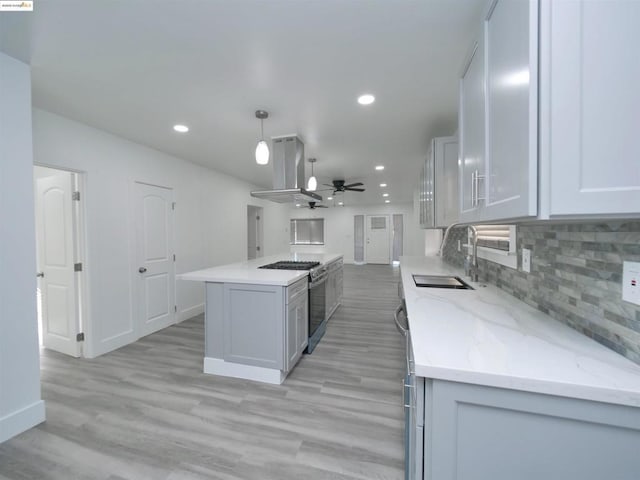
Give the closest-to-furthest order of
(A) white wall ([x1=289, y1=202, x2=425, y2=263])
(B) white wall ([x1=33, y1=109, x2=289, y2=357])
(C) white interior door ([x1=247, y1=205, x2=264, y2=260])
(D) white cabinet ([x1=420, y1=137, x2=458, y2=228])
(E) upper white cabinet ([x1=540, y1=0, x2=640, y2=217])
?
1. (E) upper white cabinet ([x1=540, y1=0, x2=640, y2=217])
2. (D) white cabinet ([x1=420, y1=137, x2=458, y2=228])
3. (B) white wall ([x1=33, y1=109, x2=289, y2=357])
4. (C) white interior door ([x1=247, y1=205, x2=264, y2=260])
5. (A) white wall ([x1=289, y1=202, x2=425, y2=263])

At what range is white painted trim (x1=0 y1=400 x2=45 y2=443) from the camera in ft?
5.49

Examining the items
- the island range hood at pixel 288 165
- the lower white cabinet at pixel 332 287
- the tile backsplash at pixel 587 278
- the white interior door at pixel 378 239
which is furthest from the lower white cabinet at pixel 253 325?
the white interior door at pixel 378 239

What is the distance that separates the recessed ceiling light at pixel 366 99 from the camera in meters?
2.13

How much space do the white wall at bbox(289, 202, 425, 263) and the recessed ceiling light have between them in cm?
775

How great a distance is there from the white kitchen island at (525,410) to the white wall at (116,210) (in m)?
3.40

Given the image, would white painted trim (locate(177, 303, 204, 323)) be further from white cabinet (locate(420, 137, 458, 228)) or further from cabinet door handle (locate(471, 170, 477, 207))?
cabinet door handle (locate(471, 170, 477, 207))

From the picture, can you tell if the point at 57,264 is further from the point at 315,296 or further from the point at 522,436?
the point at 522,436

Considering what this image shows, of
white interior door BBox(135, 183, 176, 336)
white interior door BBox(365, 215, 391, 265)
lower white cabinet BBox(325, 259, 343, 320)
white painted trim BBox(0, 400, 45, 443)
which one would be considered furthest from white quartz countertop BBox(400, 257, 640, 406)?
white interior door BBox(365, 215, 391, 265)

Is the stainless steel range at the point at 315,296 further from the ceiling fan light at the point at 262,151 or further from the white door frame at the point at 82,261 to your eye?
the white door frame at the point at 82,261

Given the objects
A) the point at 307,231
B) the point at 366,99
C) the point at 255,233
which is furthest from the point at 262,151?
the point at 307,231

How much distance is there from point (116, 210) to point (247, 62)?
2.49 meters

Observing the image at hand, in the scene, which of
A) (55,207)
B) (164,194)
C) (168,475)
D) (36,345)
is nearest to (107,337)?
(36,345)

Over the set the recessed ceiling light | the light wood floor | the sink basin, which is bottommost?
the light wood floor

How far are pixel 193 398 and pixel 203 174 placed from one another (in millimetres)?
3475
